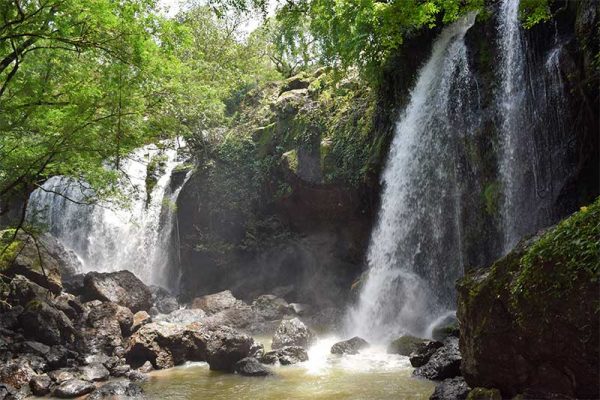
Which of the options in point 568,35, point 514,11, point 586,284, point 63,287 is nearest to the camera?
point 586,284

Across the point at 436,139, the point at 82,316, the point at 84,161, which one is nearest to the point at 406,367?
the point at 436,139

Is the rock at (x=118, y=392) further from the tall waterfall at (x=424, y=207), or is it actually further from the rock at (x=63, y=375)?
the tall waterfall at (x=424, y=207)

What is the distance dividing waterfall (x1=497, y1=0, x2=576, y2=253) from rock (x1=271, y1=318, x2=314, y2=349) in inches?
212

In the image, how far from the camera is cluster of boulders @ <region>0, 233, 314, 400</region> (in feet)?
31.0

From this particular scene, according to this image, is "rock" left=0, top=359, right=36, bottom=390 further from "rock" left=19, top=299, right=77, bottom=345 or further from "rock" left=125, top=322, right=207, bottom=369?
"rock" left=125, top=322, right=207, bottom=369

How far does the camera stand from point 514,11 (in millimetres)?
12117

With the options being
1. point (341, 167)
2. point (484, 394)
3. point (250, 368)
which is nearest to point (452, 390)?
point (484, 394)

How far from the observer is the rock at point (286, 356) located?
418 inches

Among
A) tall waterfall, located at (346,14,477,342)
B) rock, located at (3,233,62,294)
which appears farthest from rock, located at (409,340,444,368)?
rock, located at (3,233,62,294)

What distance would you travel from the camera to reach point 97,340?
12.1 m

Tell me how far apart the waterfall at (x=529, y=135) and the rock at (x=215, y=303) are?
9709 millimetres

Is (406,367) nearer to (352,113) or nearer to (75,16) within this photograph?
(75,16)

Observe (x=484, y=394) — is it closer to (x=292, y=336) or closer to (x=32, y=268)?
(x=292, y=336)

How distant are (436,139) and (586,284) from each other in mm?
9840
